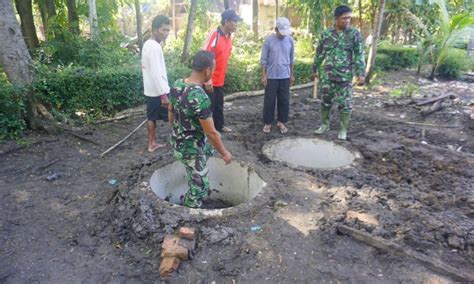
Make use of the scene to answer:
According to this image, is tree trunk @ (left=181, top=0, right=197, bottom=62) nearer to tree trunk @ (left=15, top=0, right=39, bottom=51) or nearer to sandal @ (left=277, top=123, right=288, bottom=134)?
sandal @ (left=277, top=123, right=288, bottom=134)

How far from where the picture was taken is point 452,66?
11.6 metres

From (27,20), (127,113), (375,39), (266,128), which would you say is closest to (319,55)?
(266,128)

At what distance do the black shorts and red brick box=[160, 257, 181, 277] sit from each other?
8.05 ft

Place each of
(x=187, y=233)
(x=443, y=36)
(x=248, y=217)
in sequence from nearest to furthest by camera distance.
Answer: (x=187, y=233), (x=248, y=217), (x=443, y=36)

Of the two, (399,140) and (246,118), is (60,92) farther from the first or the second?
(399,140)

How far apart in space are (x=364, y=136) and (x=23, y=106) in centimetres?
565

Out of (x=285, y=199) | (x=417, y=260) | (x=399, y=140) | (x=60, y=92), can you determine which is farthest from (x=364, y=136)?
(x=60, y=92)

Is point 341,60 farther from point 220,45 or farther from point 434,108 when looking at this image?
point 434,108

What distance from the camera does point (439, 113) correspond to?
7305mm

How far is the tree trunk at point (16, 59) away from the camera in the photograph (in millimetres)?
5320

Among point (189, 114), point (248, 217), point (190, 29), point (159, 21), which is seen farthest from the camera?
point (190, 29)

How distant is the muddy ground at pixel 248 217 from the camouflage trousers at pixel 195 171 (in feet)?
1.11

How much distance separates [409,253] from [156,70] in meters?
3.47

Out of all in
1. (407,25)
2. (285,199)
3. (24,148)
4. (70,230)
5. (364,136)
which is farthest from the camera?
(407,25)
